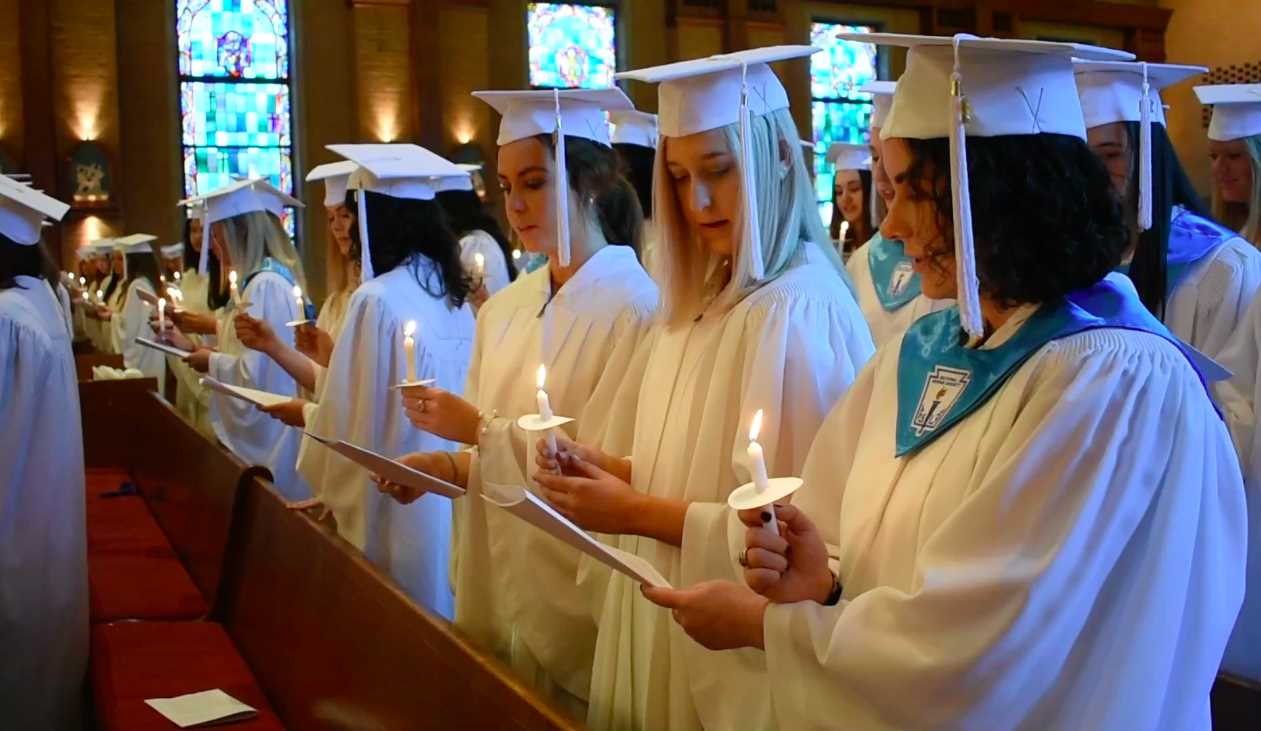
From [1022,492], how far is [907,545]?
0.79ft

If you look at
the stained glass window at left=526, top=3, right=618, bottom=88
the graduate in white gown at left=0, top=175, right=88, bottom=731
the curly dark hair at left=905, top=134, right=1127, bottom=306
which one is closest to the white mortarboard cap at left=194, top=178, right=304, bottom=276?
the graduate in white gown at left=0, top=175, right=88, bottom=731

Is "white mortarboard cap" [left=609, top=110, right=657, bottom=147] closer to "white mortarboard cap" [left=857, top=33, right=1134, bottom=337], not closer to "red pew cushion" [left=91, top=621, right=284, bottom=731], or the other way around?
"red pew cushion" [left=91, top=621, right=284, bottom=731]

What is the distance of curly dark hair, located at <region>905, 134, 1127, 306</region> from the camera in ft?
5.61

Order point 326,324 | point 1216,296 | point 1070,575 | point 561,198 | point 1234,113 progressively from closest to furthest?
1. point 1070,575
2. point 561,198
3. point 1216,296
4. point 1234,113
5. point 326,324

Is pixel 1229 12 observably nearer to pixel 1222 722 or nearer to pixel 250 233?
pixel 250 233

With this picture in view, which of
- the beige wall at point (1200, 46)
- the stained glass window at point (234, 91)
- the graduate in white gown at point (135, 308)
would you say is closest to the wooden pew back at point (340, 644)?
the graduate in white gown at point (135, 308)

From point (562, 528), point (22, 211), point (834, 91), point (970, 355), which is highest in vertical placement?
point (834, 91)

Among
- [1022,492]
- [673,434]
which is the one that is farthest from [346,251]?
[1022,492]

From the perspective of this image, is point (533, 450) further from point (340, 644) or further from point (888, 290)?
point (888, 290)

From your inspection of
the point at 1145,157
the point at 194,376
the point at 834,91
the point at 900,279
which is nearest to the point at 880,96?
the point at 900,279

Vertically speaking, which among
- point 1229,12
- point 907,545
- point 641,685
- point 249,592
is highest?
point 1229,12

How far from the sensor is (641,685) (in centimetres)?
257

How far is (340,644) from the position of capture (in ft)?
10.8

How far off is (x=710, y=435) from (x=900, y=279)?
269 centimetres
